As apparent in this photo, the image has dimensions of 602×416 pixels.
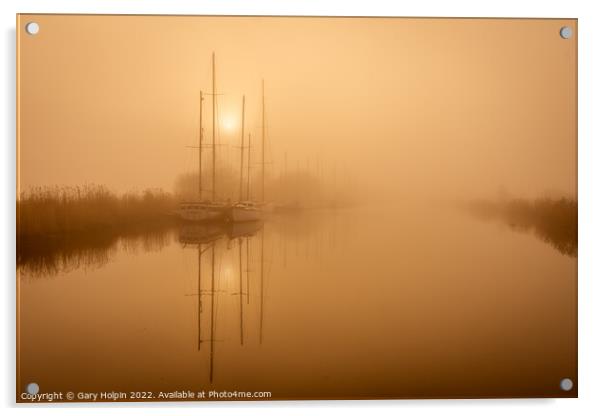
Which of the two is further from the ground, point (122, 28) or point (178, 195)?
point (122, 28)

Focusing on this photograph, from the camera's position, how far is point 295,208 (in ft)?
5.95

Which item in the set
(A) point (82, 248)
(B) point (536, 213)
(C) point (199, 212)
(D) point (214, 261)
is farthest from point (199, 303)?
(B) point (536, 213)

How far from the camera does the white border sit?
1820 mm

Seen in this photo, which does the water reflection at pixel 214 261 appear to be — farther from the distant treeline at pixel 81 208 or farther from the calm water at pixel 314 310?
the distant treeline at pixel 81 208

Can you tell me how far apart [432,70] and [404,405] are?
1291mm

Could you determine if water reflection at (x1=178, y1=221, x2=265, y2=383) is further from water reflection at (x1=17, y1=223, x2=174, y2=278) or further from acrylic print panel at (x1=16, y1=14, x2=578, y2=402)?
water reflection at (x1=17, y1=223, x2=174, y2=278)

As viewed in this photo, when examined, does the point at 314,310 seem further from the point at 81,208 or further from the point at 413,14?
the point at 413,14

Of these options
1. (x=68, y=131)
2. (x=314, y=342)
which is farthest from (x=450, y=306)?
(x=68, y=131)

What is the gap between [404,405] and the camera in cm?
185

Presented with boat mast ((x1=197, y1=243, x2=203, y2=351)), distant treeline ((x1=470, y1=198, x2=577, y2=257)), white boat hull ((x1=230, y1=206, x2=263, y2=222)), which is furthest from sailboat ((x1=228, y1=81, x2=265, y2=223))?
distant treeline ((x1=470, y1=198, x2=577, y2=257))

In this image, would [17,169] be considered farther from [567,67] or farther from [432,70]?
[567,67]

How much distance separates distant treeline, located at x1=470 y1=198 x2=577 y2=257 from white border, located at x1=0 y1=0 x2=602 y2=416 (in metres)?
0.08

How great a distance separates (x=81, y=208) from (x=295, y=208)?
80 cm

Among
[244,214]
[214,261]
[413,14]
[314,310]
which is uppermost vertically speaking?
[413,14]
